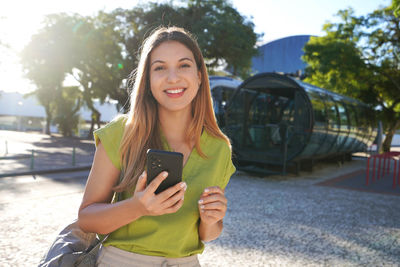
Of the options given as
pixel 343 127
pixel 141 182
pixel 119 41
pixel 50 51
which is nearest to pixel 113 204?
pixel 141 182

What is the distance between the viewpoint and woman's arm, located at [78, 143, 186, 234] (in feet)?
4.34

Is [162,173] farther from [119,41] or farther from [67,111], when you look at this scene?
[67,111]

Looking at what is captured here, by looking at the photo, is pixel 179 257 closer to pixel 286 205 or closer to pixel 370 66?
pixel 286 205

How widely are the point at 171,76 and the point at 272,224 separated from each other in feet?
15.8

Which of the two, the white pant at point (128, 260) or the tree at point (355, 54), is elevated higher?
the tree at point (355, 54)

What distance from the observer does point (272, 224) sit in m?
5.95

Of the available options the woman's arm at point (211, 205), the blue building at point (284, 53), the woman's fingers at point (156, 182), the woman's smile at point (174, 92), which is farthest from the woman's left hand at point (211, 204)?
the blue building at point (284, 53)

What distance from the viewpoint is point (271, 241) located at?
507cm

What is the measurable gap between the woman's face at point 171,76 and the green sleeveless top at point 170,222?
22cm

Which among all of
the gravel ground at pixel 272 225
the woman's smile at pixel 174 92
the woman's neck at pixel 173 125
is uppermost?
the woman's smile at pixel 174 92

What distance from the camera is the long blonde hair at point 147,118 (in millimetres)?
1562

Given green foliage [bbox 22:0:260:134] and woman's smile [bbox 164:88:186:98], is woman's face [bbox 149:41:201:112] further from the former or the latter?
green foliage [bbox 22:0:260:134]

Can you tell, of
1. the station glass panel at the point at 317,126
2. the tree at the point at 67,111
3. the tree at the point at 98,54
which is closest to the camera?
the station glass panel at the point at 317,126

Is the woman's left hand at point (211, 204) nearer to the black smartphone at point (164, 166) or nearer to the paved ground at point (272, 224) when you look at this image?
the black smartphone at point (164, 166)
